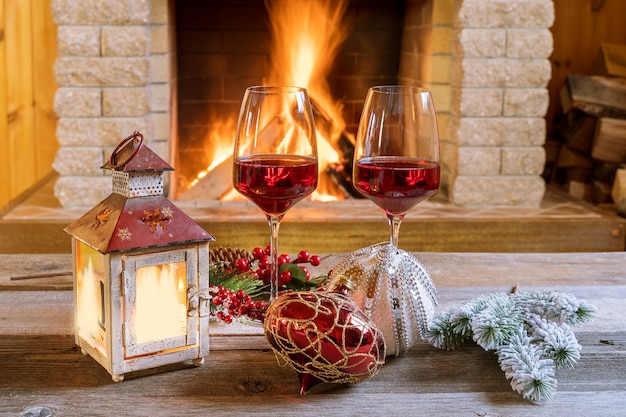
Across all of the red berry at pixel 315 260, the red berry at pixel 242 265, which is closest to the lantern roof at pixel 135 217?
the red berry at pixel 242 265

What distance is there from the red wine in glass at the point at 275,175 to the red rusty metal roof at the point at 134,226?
10cm

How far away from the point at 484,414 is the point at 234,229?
177 cm

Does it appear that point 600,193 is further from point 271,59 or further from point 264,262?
point 264,262

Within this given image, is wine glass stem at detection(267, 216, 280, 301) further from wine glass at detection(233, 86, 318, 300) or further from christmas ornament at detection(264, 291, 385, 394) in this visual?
christmas ornament at detection(264, 291, 385, 394)

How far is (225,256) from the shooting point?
1111 mm

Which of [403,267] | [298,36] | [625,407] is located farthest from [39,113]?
[625,407]

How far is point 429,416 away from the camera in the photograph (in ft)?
2.49

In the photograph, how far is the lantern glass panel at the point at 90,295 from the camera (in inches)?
32.7

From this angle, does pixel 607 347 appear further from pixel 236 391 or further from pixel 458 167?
pixel 458 167

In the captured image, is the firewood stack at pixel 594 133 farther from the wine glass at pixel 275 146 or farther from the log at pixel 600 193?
the wine glass at pixel 275 146

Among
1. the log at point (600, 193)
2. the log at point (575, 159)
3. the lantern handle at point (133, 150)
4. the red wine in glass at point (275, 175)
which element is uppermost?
the lantern handle at point (133, 150)

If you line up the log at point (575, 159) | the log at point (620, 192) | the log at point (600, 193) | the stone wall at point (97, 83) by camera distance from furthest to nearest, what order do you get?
the log at point (575, 159), the log at point (600, 193), the log at point (620, 192), the stone wall at point (97, 83)

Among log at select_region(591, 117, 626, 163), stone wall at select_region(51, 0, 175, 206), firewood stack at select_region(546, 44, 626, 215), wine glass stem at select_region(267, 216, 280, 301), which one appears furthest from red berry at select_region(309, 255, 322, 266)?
log at select_region(591, 117, 626, 163)

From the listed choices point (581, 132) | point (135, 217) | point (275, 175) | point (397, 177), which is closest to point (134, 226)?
point (135, 217)
